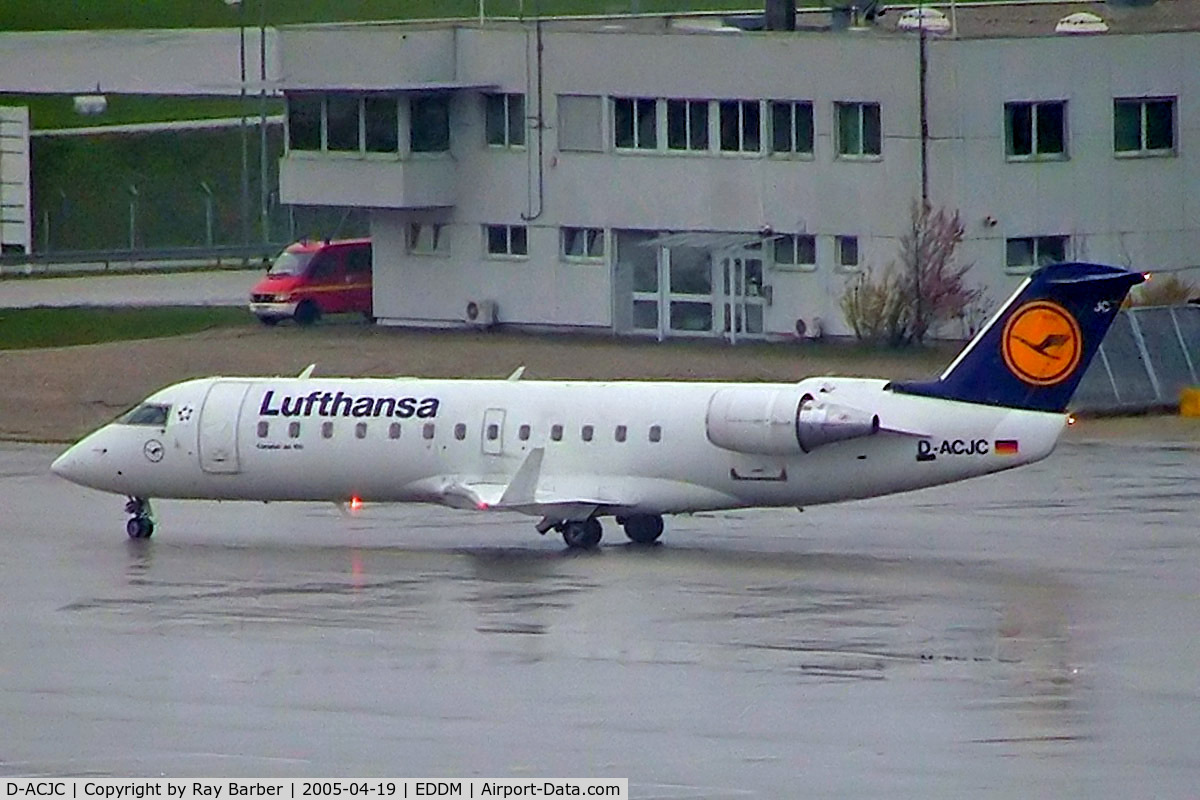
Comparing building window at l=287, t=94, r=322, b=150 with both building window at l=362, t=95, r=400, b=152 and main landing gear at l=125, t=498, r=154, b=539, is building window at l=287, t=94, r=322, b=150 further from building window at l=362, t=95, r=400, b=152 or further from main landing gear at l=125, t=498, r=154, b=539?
main landing gear at l=125, t=498, r=154, b=539

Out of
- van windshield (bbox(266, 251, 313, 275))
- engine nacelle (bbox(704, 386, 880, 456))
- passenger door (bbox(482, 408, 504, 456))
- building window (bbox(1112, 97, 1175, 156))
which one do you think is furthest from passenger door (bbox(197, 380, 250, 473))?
van windshield (bbox(266, 251, 313, 275))

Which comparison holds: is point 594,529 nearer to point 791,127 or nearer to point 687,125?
point 791,127

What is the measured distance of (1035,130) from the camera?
62.2 m

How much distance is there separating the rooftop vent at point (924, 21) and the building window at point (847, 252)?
190 inches

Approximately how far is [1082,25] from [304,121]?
60.4 feet

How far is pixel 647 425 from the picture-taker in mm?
37562

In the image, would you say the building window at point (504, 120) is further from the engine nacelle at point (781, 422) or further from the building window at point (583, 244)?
the engine nacelle at point (781, 422)

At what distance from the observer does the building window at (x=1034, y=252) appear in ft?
205

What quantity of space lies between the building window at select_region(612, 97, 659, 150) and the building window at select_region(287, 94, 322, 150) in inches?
297

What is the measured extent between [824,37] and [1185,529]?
26270 mm

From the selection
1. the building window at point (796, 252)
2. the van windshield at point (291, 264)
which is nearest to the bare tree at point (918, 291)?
the building window at point (796, 252)

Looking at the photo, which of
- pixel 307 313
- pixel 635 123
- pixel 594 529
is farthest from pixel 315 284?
pixel 594 529

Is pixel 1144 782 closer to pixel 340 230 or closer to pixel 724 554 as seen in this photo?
pixel 724 554

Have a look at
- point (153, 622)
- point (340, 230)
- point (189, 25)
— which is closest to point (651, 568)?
point (153, 622)
